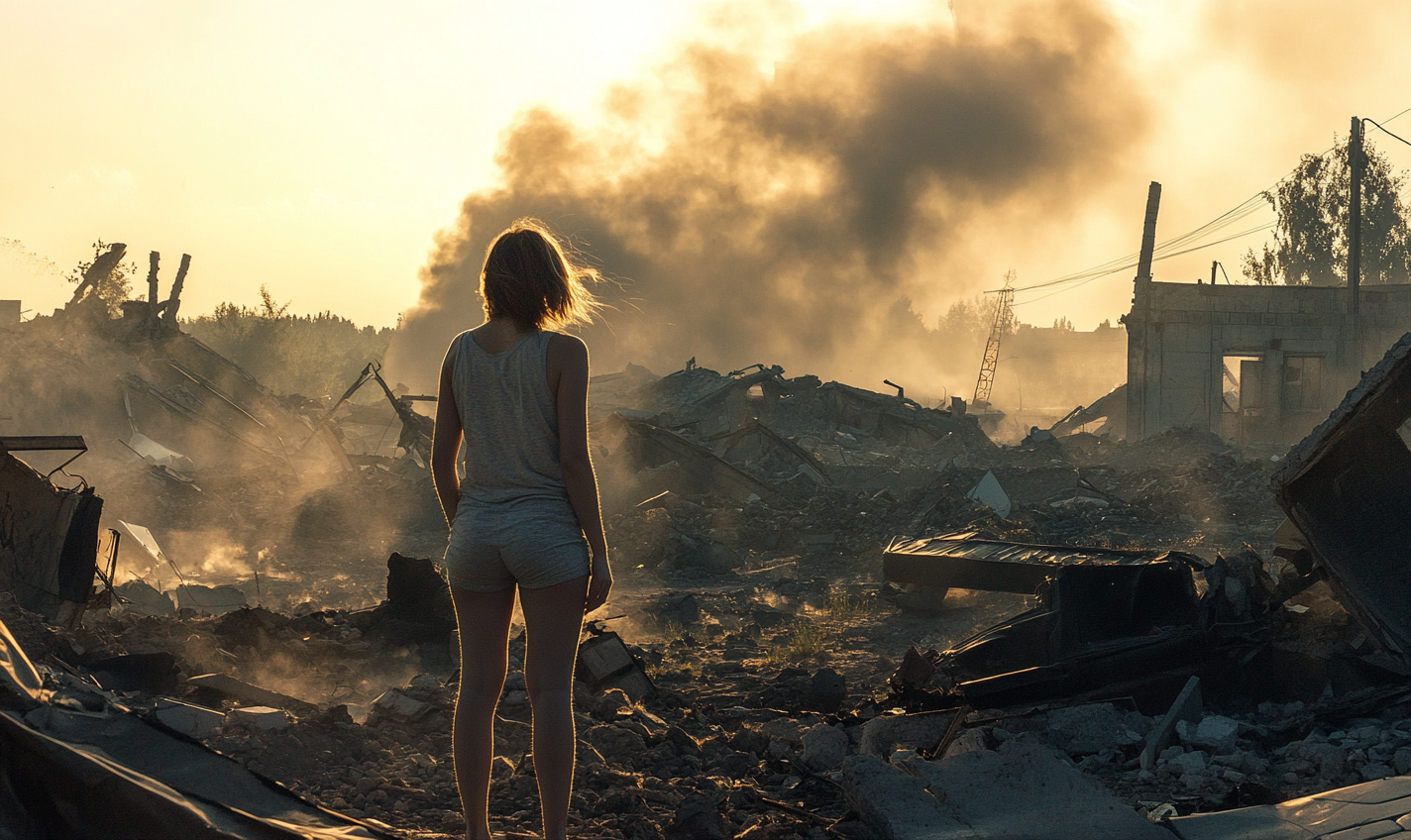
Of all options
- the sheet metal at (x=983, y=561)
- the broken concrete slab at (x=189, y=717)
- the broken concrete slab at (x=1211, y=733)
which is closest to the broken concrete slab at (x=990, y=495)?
the sheet metal at (x=983, y=561)

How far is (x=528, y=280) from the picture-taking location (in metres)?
2.43

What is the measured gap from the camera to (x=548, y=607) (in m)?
2.35

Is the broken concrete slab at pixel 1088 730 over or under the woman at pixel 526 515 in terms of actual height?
under

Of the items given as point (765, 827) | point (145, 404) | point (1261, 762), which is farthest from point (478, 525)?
point (145, 404)

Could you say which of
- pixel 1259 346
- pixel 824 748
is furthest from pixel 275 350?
pixel 824 748

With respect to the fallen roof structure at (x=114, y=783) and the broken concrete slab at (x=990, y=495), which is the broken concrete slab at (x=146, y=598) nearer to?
the fallen roof structure at (x=114, y=783)

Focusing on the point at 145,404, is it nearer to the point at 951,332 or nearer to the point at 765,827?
the point at 765,827

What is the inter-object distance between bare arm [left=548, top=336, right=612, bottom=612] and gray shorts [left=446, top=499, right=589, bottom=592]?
0.04m

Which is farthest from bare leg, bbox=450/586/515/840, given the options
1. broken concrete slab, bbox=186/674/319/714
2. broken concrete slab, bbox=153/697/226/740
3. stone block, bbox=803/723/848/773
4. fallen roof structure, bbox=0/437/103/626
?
fallen roof structure, bbox=0/437/103/626

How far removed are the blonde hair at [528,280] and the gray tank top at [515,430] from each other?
0.08 m

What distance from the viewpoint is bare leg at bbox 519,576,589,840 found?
2.35 metres

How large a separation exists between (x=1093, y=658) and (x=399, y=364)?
51691mm

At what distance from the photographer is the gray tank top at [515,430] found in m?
2.38

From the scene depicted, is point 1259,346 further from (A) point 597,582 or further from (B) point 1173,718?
(A) point 597,582
